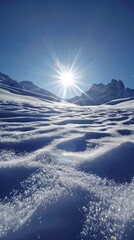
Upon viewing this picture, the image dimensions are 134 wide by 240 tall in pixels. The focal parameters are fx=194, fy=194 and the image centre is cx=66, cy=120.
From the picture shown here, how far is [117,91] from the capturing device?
111 meters

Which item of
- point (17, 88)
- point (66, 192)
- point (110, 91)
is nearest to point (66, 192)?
point (66, 192)

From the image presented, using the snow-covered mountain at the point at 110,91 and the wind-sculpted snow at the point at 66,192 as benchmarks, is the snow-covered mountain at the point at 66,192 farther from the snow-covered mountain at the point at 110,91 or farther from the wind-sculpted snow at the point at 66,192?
the snow-covered mountain at the point at 110,91

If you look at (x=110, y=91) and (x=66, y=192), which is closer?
(x=66, y=192)

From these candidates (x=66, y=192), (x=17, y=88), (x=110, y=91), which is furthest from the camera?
(x=110, y=91)

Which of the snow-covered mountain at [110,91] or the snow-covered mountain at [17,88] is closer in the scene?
the snow-covered mountain at [17,88]

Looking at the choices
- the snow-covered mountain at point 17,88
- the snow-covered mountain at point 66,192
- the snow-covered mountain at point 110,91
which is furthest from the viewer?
the snow-covered mountain at point 110,91

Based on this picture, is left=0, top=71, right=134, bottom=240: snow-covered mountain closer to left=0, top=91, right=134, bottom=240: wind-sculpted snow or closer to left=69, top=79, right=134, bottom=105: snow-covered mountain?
left=0, top=91, right=134, bottom=240: wind-sculpted snow

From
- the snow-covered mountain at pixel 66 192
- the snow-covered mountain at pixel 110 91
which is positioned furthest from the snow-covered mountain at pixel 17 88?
the snow-covered mountain at pixel 110 91

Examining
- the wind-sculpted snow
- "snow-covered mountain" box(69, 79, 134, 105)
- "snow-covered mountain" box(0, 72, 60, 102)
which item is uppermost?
"snow-covered mountain" box(69, 79, 134, 105)

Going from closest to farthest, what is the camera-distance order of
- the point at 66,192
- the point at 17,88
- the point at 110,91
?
the point at 66,192, the point at 17,88, the point at 110,91

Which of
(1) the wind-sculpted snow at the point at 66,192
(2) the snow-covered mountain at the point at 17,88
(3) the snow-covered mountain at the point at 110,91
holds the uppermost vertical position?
(3) the snow-covered mountain at the point at 110,91

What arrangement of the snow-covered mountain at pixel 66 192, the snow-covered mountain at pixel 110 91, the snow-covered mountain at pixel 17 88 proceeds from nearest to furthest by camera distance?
the snow-covered mountain at pixel 66 192, the snow-covered mountain at pixel 17 88, the snow-covered mountain at pixel 110 91

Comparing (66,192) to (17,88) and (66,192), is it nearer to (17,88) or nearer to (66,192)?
(66,192)


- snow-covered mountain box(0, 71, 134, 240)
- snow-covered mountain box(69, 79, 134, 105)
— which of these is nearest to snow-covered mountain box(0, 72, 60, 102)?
snow-covered mountain box(0, 71, 134, 240)
